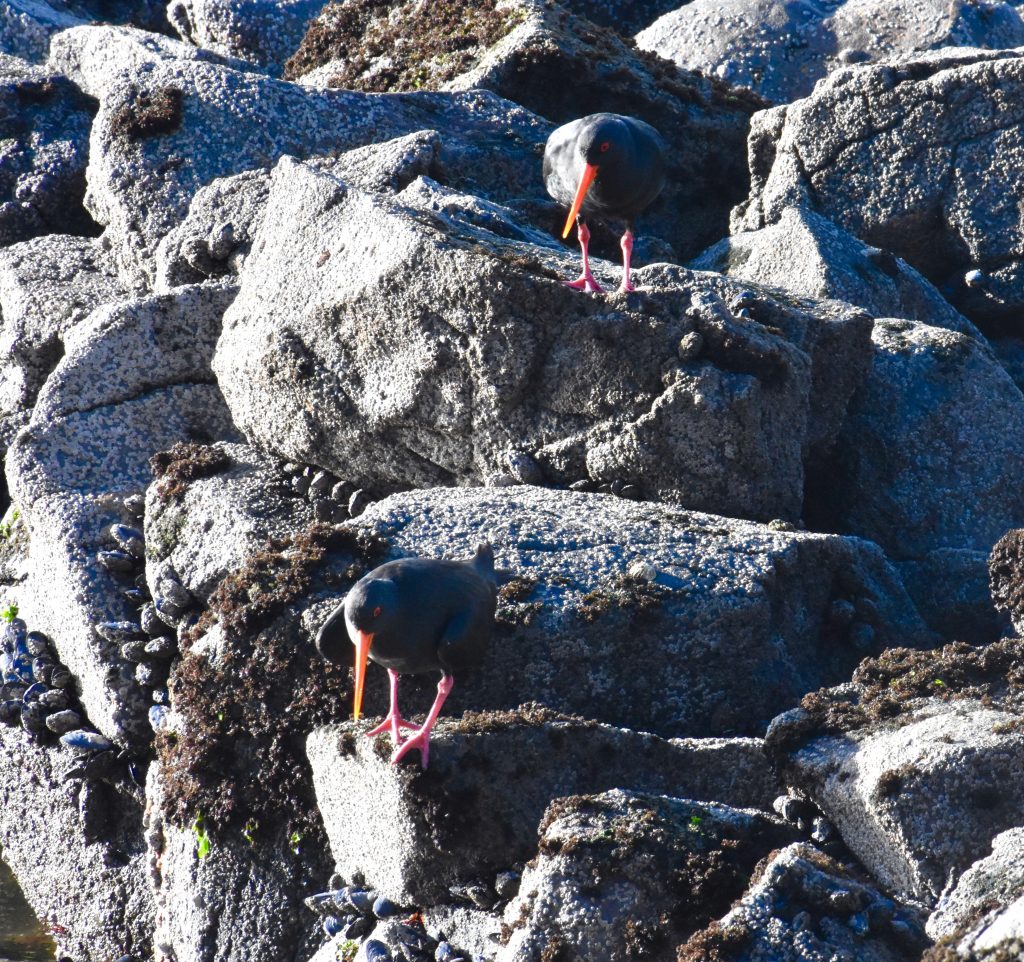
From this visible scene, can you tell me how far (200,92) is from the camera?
43.2 ft

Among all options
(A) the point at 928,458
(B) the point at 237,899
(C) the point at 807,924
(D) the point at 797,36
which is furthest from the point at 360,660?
(D) the point at 797,36

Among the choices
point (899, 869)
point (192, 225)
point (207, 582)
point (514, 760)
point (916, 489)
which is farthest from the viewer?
point (192, 225)

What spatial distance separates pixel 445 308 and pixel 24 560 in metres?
3.90

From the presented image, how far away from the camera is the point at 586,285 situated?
31.3 ft

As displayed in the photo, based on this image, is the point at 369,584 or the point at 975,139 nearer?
the point at 369,584

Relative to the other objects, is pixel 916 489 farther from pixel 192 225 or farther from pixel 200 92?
pixel 200 92

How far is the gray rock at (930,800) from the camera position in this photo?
21.1ft


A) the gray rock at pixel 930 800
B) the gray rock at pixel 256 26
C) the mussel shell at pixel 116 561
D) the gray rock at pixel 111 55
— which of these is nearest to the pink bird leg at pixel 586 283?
A: the mussel shell at pixel 116 561

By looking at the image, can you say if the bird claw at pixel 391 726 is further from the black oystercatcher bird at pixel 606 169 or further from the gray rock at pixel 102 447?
the black oystercatcher bird at pixel 606 169

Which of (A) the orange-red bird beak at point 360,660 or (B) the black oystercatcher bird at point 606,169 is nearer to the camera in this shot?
(A) the orange-red bird beak at point 360,660

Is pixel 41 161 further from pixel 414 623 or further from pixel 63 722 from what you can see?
pixel 414 623

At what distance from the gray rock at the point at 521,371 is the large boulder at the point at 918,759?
2.17m

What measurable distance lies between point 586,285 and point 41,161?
7512 mm

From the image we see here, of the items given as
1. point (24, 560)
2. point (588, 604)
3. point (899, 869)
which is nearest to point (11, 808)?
point (24, 560)
